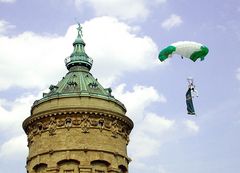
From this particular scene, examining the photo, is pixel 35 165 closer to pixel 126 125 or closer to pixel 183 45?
pixel 126 125

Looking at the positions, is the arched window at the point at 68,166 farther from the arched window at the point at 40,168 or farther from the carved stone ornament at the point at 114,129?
the carved stone ornament at the point at 114,129

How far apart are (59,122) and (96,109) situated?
4.16 meters

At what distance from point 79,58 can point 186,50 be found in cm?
1994

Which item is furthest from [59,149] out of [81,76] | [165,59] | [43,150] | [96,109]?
[165,59]

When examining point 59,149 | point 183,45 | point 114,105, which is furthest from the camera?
point 114,105

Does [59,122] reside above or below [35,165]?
above

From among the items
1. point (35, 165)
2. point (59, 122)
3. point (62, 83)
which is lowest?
point (35, 165)

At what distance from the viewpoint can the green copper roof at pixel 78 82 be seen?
214 ft

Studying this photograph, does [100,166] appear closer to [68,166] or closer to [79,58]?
[68,166]

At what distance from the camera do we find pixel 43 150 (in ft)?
206

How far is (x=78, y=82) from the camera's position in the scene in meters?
67.0

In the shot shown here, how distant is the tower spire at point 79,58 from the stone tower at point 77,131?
336 centimetres

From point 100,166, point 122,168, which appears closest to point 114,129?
point 122,168

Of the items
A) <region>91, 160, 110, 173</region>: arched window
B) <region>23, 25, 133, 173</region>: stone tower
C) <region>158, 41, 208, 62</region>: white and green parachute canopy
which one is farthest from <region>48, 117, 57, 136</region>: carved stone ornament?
<region>158, 41, 208, 62</region>: white and green parachute canopy
